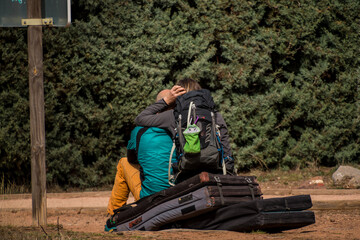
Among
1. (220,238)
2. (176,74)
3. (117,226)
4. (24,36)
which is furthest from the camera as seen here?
(176,74)

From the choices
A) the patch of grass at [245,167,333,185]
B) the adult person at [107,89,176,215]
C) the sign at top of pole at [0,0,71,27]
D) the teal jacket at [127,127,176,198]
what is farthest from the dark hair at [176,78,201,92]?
the patch of grass at [245,167,333,185]

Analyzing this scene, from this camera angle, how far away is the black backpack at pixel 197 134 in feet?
13.7

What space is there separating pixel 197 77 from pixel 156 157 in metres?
3.83

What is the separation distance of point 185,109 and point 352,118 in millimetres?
5395

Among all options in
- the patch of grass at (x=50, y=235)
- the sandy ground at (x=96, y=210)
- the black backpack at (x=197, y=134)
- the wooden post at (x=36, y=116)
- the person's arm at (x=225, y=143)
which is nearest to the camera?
the patch of grass at (x=50, y=235)

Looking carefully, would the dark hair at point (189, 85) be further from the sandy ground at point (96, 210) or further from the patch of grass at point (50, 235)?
the sandy ground at point (96, 210)

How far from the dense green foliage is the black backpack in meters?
3.67

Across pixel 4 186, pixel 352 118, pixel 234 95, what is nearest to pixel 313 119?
pixel 352 118

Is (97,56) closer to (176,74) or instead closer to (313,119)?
(176,74)

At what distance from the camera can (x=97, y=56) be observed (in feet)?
25.7

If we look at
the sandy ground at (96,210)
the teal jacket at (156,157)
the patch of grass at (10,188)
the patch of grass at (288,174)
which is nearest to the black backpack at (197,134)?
the teal jacket at (156,157)

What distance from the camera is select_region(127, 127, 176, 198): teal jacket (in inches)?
183

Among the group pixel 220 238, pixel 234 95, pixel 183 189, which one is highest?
pixel 234 95

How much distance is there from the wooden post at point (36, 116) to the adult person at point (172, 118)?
1154mm
